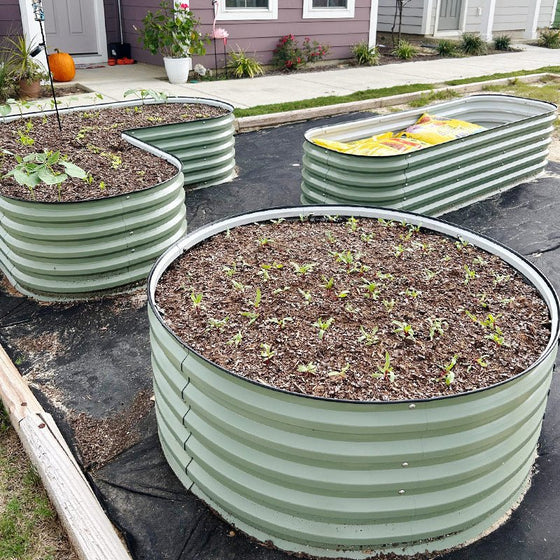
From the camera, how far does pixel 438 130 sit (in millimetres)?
5793

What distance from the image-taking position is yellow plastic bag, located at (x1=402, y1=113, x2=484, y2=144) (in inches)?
223

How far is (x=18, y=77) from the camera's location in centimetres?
916

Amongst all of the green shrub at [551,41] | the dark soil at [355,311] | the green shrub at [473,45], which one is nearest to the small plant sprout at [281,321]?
the dark soil at [355,311]

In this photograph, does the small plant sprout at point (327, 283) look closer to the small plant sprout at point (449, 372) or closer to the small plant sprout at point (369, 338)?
the small plant sprout at point (369, 338)

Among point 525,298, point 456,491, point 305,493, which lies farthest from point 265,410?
point 525,298

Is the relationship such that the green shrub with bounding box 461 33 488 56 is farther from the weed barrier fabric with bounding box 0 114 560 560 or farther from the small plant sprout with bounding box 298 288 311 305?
the small plant sprout with bounding box 298 288 311 305

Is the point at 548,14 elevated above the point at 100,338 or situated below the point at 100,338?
above

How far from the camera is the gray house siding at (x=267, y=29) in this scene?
11086 millimetres

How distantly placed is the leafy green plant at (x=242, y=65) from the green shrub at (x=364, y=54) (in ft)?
8.66

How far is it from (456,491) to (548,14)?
69.7 feet

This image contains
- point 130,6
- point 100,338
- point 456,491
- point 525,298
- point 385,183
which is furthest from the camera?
point 130,6

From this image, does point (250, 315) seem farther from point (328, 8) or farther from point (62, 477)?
point (328, 8)

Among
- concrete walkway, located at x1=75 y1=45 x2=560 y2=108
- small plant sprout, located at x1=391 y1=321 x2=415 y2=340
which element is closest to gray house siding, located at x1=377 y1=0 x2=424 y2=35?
concrete walkway, located at x1=75 y1=45 x2=560 y2=108

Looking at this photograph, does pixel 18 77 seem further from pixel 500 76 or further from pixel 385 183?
pixel 500 76
